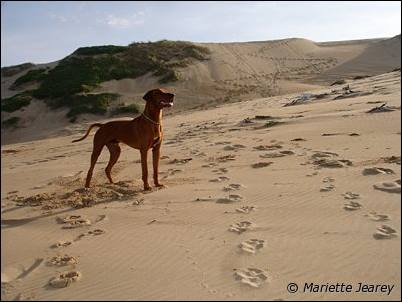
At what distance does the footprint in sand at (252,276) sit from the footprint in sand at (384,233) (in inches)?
48.8

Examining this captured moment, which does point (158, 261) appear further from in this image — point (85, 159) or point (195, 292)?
point (85, 159)

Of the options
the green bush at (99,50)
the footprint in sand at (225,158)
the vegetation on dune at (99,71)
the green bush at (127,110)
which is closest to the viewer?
the footprint in sand at (225,158)

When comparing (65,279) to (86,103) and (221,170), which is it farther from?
(86,103)

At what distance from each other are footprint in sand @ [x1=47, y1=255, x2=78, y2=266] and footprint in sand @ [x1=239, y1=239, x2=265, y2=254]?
1.59 m

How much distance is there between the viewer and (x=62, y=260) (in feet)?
15.0

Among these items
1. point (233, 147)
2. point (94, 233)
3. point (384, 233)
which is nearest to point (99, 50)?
point (233, 147)

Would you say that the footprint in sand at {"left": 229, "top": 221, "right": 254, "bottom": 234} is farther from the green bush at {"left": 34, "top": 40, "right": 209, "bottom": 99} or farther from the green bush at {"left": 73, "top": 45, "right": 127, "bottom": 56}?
the green bush at {"left": 73, "top": 45, "right": 127, "bottom": 56}

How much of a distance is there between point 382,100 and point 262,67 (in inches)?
864

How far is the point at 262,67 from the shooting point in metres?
33.2

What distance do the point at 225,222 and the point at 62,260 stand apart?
180 cm

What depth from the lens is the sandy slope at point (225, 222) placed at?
4.02m

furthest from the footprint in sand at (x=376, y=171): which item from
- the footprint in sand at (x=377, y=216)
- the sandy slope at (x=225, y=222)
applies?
the footprint in sand at (x=377, y=216)

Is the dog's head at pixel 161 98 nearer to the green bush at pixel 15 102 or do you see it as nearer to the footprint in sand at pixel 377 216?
the footprint in sand at pixel 377 216

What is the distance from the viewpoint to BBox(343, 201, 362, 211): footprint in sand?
17.6 ft
